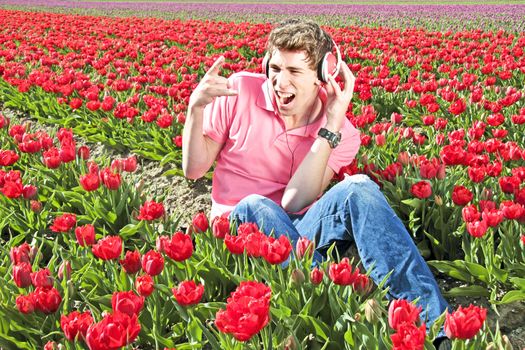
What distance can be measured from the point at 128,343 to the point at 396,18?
54.8ft

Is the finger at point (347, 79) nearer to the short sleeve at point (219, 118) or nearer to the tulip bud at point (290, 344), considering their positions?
the short sleeve at point (219, 118)

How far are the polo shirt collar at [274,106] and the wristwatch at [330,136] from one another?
4.6 inches

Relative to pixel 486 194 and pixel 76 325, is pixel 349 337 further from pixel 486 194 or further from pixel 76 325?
pixel 486 194

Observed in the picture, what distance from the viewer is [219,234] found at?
252 centimetres

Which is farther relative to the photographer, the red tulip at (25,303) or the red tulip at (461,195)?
the red tulip at (461,195)

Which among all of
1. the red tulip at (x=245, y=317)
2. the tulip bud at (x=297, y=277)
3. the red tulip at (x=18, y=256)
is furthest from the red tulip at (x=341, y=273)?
the red tulip at (x=18, y=256)

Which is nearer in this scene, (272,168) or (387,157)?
(272,168)

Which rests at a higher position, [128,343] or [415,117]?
[128,343]

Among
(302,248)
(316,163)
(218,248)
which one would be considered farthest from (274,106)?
(302,248)

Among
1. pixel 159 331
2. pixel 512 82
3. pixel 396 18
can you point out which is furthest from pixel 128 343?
pixel 396 18

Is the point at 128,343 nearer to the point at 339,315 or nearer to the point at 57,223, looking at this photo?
the point at 339,315

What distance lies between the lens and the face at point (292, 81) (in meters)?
2.86

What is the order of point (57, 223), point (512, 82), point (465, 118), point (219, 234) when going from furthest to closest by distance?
point (512, 82) < point (465, 118) < point (57, 223) < point (219, 234)

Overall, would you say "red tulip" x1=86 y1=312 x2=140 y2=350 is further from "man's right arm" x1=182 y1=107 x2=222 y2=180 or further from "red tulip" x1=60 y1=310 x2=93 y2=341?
"man's right arm" x1=182 y1=107 x2=222 y2=180
